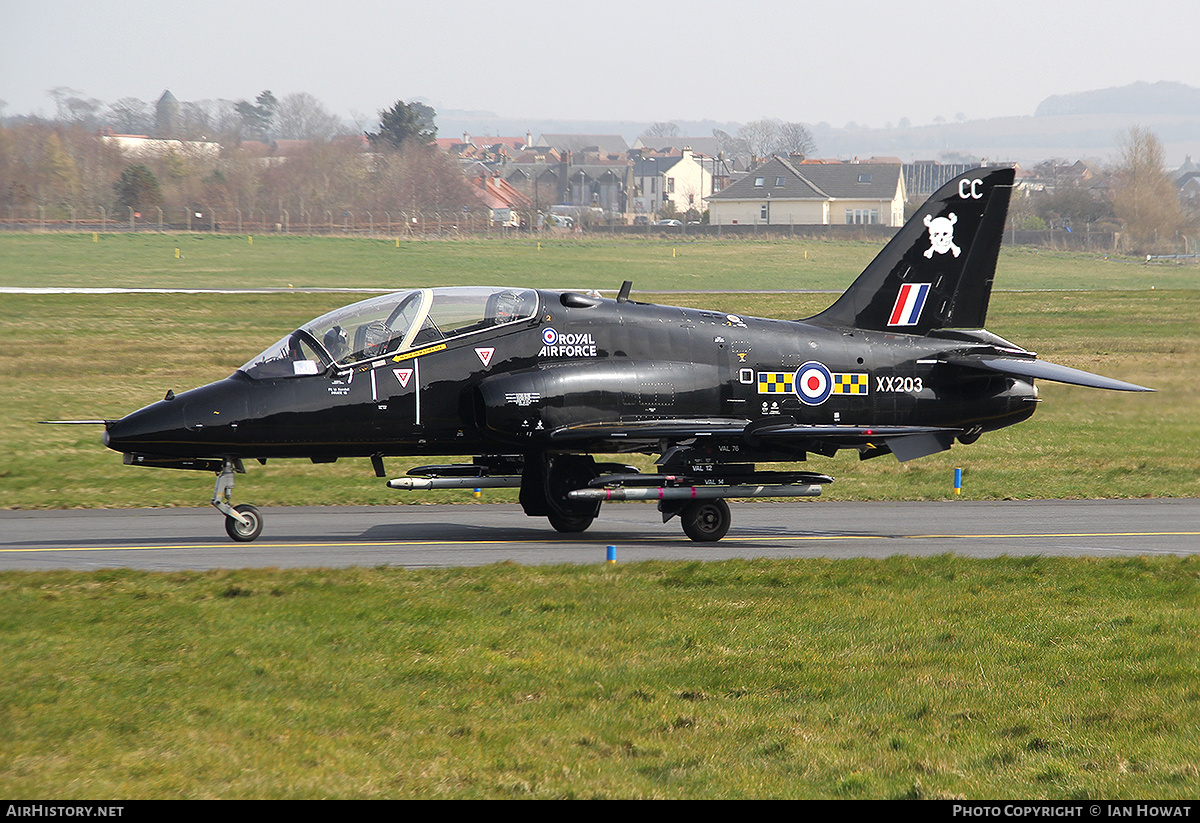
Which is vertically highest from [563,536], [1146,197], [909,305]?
[1146,197]

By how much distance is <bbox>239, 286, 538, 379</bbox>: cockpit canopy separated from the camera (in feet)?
48.3

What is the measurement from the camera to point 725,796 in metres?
6.82

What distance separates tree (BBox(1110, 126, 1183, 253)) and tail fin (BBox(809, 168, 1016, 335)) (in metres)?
91.9

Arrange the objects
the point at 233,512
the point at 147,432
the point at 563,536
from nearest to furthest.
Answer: the point at 147,432
the point at 233,512
the point at 563,536

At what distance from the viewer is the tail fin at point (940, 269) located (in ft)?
56.5

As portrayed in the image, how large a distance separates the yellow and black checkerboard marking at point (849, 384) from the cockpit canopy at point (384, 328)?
459 centimetres

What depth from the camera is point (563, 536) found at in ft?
52.5

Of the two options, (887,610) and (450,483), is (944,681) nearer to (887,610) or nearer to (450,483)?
(887,610)

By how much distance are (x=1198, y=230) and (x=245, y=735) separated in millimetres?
115211

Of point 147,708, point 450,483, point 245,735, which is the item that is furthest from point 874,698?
point 450,483

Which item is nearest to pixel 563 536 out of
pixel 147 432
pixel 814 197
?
pixel 147 432

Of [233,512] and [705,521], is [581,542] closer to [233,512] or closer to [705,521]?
[705,521]

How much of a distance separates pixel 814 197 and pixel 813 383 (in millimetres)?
105752

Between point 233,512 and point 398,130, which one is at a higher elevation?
point 398,130
